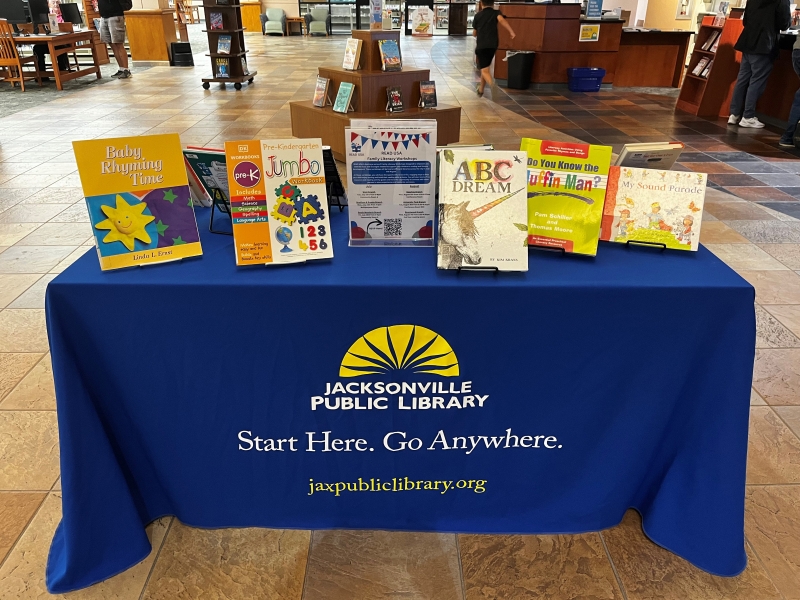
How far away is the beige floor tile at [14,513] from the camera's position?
177cm

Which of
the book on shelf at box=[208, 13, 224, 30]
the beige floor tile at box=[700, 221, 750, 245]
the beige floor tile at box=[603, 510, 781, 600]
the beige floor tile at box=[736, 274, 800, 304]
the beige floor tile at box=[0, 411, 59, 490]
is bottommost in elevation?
the beige floor tile at box=[603, 510, 781, 600]

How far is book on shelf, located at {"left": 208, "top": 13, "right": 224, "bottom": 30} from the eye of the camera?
926 cm

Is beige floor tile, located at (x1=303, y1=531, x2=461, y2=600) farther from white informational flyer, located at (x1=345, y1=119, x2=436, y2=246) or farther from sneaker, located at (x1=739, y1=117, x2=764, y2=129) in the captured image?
sneaker, located at (x1=739, y1=117, x2=764, y2=129)

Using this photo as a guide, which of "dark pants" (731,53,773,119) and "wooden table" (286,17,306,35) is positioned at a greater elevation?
"wooden table" (286,17,306,35)

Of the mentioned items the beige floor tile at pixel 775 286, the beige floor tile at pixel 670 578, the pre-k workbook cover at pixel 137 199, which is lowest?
the beige floor tile at pixel 670 578

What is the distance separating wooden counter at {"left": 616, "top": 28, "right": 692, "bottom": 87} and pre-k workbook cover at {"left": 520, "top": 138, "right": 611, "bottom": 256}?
971 centimetres

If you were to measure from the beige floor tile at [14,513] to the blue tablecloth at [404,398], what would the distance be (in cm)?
17

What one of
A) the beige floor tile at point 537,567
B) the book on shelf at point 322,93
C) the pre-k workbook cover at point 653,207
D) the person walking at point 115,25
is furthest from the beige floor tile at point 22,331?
the person walking at point 115,25

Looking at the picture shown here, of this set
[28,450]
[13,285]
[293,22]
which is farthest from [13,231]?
[293,22]

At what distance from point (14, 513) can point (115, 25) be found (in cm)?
1106

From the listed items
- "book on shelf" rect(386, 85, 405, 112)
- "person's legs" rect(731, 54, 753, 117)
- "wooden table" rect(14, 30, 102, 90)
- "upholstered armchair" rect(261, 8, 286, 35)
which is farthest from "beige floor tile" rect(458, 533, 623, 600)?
"upholstered armchair" rect(261, 8, 286, 35)

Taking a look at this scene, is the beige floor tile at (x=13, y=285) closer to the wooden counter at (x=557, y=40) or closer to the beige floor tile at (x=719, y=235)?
the beige floor tile at (x=719, y=235)

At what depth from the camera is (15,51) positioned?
9281mm

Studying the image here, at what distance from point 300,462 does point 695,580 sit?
1.17 meters
